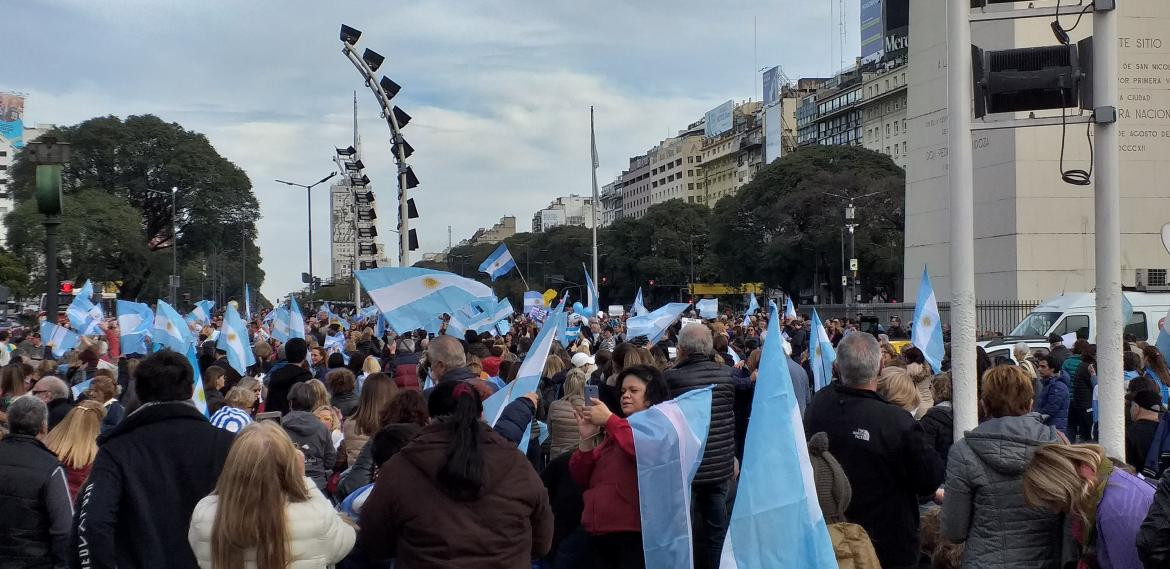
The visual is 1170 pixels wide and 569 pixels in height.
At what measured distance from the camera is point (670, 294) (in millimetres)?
100250

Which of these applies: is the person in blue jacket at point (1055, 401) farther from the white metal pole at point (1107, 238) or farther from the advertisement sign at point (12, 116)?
the advertisement sign at point (12, 116)

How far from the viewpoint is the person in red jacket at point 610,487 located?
217 inches

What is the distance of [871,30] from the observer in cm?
10700

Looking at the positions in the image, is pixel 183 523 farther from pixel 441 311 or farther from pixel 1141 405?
pixel 441 311

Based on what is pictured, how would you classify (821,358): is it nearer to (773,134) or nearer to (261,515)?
(261,515)

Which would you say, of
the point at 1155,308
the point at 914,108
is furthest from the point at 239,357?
the point at 914,108

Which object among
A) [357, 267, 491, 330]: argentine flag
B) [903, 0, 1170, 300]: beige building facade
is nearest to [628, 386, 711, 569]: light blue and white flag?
[357, 267, 491, 330]: argentine flag

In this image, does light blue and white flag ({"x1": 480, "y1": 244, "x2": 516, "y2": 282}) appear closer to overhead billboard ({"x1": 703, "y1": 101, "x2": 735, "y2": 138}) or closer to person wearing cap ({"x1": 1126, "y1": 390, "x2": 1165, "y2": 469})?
person wearing cap ({"x1": 1126, "y1": 390, "x2": 1165, "y2": 469})

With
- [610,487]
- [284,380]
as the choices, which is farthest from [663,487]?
[284,380]

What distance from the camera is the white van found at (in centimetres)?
2119

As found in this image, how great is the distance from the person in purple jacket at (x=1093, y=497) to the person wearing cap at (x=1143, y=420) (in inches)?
148

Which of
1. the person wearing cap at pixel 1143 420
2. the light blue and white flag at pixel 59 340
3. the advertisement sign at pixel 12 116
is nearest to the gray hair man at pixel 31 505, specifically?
the person wearing cap at pixel 1143 420

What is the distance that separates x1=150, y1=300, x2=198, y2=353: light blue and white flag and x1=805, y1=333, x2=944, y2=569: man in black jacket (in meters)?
10.8

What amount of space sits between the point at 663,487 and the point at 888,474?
1.11 meters
